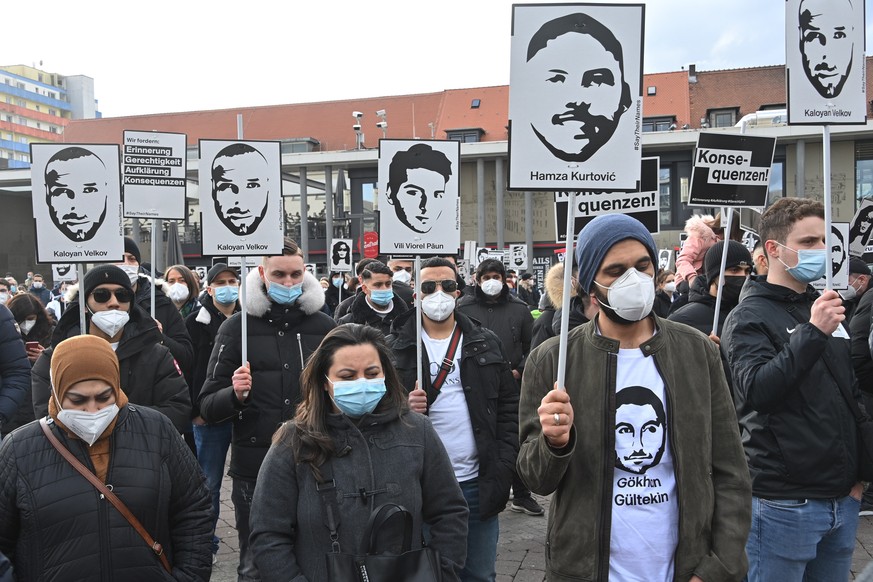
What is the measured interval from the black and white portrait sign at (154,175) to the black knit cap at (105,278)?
242 centimetres

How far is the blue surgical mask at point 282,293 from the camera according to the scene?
4.99 metres

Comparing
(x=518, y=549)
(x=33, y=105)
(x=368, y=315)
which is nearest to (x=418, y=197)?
(x=368, y=315)

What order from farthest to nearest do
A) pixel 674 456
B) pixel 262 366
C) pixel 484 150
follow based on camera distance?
pixel 484 150, pixel 262 366, pixel 674 456

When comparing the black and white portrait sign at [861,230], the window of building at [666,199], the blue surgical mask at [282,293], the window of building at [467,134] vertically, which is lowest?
the blue surgical mask at [282,293]

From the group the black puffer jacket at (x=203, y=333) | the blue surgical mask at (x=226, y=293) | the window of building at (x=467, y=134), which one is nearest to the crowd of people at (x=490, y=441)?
the black puffer jacket at (x=203, y=333)

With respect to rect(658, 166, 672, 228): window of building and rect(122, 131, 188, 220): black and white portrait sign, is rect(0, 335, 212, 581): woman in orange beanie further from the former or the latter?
rect(658, 166, 672, 228): window of building

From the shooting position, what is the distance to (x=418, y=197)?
18.6 ft

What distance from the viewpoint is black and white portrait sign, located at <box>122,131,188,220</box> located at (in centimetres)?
723

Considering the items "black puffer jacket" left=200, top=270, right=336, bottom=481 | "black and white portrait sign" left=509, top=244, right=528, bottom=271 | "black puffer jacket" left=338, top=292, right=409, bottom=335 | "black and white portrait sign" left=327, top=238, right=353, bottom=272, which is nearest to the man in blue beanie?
"black puffer jacket" left=200, top=270, right=336, bottom=481

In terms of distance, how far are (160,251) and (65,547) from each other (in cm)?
4099

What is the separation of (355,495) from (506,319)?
471cm

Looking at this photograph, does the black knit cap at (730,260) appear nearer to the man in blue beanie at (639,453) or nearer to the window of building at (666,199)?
the man in blue beanie at (639,453)

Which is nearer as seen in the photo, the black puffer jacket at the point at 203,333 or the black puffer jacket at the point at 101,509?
the black puffer jacket at the point at 101,509

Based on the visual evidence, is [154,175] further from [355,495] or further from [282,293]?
[355,495]
